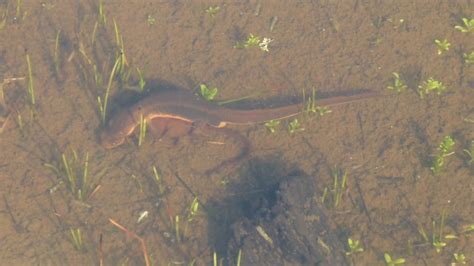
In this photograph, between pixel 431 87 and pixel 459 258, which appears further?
pixel 431 87

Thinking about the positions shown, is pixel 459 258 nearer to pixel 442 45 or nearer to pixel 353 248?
pixel 353 248

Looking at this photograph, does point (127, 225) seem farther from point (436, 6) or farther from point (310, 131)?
point (436, 6)

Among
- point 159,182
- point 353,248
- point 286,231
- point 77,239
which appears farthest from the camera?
point 159,182

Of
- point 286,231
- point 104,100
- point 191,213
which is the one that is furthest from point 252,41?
point 286,231

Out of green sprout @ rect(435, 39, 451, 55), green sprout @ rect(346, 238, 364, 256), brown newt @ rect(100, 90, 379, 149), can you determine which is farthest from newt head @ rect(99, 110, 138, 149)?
green sprout @ rect(435, 39, 451, 55)

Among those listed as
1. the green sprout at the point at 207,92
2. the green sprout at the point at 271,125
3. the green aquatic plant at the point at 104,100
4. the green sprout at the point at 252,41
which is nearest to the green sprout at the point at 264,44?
the green sprout at the point at 252,41

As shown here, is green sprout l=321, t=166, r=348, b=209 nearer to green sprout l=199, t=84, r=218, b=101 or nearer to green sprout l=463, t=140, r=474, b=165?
green sprout l=463, t=140, r=474, b=165
